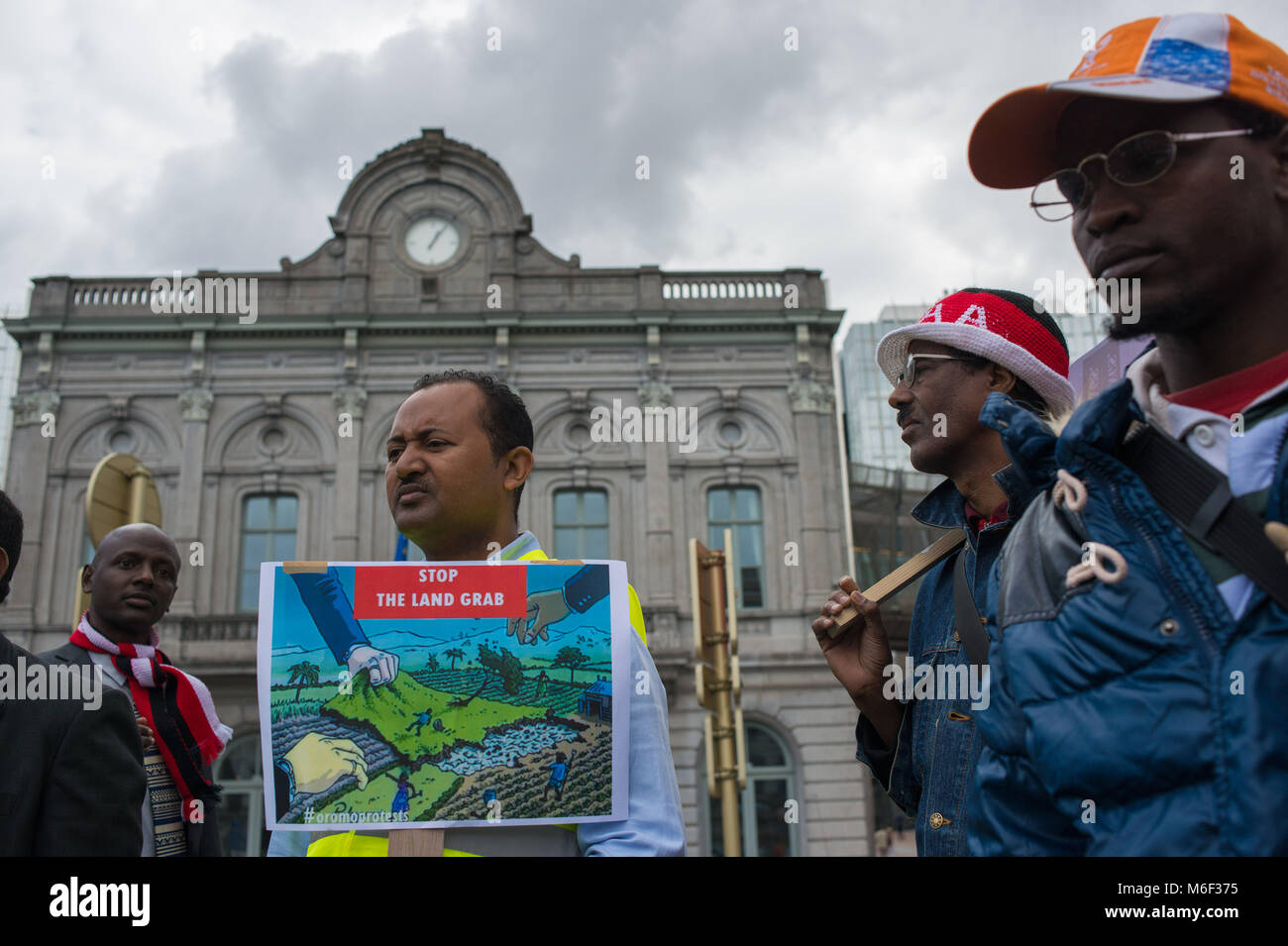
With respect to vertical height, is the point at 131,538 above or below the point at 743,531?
below

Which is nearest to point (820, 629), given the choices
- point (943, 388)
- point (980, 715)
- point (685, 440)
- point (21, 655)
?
point (943, 388)

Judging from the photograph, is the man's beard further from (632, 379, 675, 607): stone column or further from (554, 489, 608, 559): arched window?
(554, 489, 608, 559): arched window

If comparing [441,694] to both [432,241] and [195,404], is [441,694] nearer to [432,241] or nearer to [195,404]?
[195,404]

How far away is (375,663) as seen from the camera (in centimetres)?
204

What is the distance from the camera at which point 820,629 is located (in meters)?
2.52

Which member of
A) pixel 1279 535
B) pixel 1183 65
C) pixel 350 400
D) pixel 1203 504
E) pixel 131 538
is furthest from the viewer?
pixel 350 400

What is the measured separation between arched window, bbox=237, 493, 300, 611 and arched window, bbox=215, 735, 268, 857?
262cm

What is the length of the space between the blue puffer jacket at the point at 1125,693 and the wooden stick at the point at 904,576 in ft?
3.24

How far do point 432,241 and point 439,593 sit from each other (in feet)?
67.5

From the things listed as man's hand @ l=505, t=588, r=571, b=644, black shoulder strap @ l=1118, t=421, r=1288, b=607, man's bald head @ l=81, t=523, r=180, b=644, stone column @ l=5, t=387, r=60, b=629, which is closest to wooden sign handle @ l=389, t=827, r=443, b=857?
man's hand @ l=505, t=588, r=571, b=644

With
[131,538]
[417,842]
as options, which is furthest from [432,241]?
[417,842]
